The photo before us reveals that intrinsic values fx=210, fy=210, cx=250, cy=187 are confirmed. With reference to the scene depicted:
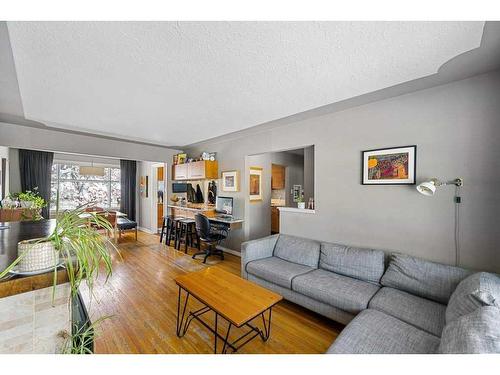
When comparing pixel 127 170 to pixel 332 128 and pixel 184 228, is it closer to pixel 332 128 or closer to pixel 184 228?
pixel 184 228

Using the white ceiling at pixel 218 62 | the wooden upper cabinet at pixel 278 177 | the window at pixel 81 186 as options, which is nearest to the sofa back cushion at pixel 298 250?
the white ceiling at pixel 218 62

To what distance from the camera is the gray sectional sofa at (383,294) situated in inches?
46.3

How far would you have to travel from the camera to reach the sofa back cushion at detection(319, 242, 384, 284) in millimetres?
2221

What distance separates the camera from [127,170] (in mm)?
6836

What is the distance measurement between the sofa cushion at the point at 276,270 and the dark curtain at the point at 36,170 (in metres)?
5.80

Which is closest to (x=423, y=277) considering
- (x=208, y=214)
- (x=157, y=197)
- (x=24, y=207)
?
(x=208, y=214)

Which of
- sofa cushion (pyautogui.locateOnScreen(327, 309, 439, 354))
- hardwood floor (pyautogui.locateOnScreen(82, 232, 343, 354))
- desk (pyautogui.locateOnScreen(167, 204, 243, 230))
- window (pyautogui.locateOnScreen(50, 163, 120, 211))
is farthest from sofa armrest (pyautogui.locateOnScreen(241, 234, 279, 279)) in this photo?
window (pyautogui.locateOnScreen(50, 163, 120, 211))

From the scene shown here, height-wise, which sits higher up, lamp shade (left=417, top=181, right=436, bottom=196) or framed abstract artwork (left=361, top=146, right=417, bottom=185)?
framed abstract artwork (left=361, top=146, right=417, bottom=185)

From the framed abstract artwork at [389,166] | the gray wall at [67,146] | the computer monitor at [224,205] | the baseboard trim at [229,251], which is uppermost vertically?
the gray wall at [67,146]

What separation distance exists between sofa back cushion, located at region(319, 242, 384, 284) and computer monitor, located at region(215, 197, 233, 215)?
228cm

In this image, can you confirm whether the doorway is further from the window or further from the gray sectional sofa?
the gray sectional sofa

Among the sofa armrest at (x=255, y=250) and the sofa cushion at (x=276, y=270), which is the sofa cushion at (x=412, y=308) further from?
the sofa armrest at (x=255, y=250)

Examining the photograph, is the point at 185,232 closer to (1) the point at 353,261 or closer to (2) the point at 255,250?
(2) the point at 255,250

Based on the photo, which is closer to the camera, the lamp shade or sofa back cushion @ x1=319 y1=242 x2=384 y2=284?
the lamp shade
